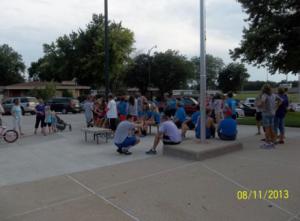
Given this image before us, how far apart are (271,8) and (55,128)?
16.9 metres

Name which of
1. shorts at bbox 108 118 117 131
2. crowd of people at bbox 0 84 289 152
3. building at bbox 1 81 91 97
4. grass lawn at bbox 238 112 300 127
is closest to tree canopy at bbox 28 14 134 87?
building at bbox 1 81 91 97

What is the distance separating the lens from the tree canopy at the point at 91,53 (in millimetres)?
51481

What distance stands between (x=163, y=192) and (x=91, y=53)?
50570 mm

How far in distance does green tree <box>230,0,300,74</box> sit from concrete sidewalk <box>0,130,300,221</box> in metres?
16.3

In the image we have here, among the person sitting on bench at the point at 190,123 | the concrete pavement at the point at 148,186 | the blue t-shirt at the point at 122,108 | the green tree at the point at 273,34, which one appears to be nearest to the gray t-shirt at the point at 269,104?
the concrete pavement at the point at 148,186

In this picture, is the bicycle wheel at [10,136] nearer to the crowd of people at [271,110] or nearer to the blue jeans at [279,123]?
the crowd of people at [271,110]

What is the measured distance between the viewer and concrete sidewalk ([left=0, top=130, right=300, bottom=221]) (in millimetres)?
4828

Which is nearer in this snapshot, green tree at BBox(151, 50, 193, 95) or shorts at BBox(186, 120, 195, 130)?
shorts at BBox(186, 120, 195, 130)

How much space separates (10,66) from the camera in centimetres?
9669

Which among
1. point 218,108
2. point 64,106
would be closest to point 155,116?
point 218,108

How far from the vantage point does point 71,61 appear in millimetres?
58812

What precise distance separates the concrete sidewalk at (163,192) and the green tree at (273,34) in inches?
641

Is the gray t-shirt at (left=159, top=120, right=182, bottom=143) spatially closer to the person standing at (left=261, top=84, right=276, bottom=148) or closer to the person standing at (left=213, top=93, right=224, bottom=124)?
the person standing at (left=261, top=84, right=276, bottom=148)

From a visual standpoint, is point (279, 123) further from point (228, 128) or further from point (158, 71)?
point (158, 71)
